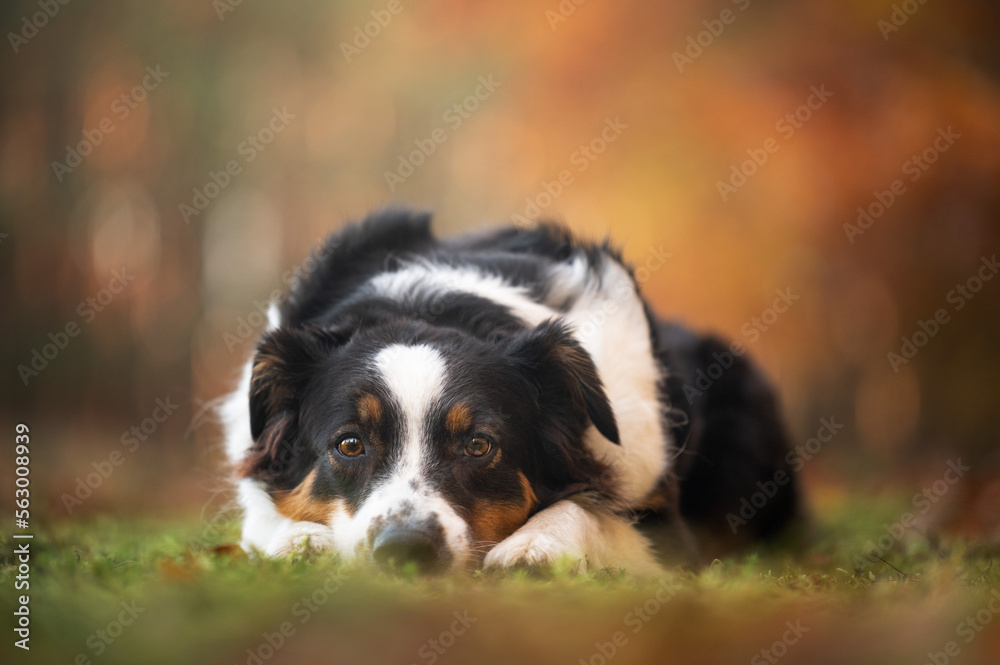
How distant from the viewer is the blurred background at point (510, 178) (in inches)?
326

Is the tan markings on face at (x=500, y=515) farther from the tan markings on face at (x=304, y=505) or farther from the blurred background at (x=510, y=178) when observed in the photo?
the blurred background at (x=510, y=178)

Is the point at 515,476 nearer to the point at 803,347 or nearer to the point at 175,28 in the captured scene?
the point at 175,28

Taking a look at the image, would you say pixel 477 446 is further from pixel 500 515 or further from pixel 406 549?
pixel 406 549

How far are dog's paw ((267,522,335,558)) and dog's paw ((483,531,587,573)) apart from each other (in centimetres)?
67

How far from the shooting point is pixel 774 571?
3.74 meters

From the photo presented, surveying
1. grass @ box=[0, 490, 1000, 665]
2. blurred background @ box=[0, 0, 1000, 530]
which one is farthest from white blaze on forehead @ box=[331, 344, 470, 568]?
blurred background @ box=[0, 0, 1000, 530]

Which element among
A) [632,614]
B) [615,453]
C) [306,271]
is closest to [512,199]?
[306,271]

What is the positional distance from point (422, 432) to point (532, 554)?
2.05 ft

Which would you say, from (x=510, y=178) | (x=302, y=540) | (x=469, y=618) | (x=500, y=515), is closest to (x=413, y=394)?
(x=500, y=515)

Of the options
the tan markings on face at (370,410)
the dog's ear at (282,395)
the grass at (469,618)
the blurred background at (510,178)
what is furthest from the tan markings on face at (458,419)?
the blurred background at (510,178)

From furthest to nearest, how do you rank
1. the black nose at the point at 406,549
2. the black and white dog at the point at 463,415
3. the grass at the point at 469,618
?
the black and white dog at the point at 463,415 < the black nose at the point at 406,549 < the grass at the point at 469,618

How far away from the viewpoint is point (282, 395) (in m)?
3.74

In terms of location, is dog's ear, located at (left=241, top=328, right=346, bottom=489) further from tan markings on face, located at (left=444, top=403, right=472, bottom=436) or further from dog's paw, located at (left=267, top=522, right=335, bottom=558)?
tan markings on face, located at (left=444, top=403, right=472, bottom=436)

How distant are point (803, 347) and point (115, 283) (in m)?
8.78
